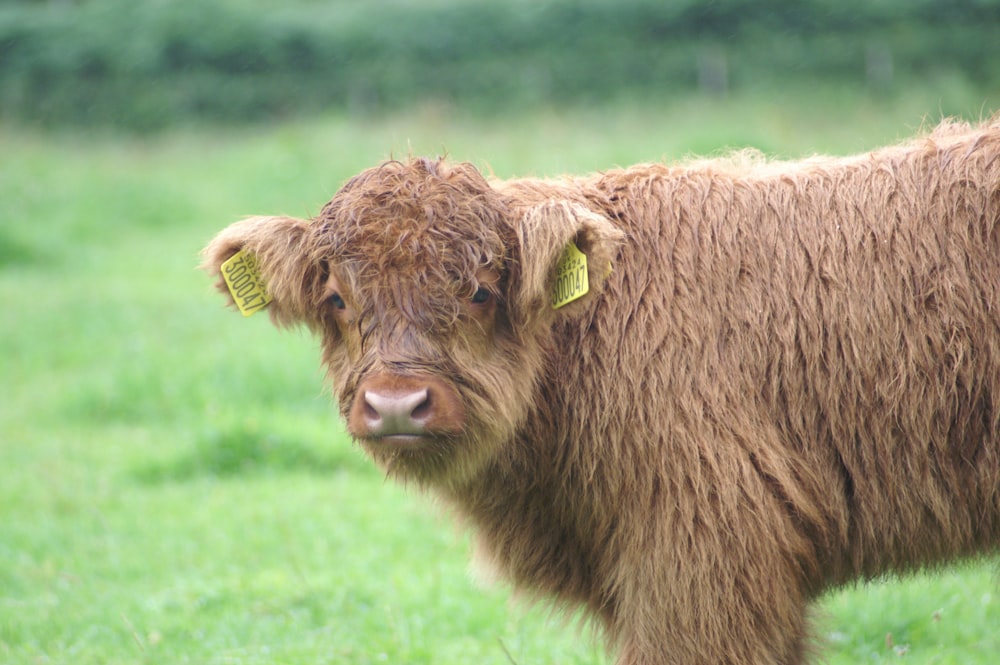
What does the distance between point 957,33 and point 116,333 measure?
15.9 m

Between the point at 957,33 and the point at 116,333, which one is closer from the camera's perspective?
the point at 116,333

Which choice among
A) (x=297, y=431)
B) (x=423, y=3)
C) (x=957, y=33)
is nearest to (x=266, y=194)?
(x=297, y=431)

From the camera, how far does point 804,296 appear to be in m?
3.88

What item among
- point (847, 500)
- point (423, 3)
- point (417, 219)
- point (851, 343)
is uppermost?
point (423, 3)

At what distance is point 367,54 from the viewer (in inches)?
992

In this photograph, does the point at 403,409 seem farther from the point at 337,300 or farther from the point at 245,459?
the point at 245,459

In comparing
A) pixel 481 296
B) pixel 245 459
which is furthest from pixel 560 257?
pixel 245 459

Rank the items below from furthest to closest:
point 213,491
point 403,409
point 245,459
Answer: point 245,459 → point 213,491 → point 403,409

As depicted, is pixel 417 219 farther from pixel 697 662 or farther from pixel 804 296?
pixel 697 662

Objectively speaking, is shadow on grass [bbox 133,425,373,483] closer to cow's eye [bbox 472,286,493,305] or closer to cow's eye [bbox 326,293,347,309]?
cow's eye [bbox 326,293,347,309]

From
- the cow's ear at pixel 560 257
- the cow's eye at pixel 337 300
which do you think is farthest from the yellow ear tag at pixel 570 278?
the cow's eye at pixel 337 300

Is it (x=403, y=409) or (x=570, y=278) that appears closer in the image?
(x=403, y=409)

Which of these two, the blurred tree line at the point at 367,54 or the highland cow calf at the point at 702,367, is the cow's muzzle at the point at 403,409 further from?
the blurred tree line at the point at 367,54

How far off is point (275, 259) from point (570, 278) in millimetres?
1109
